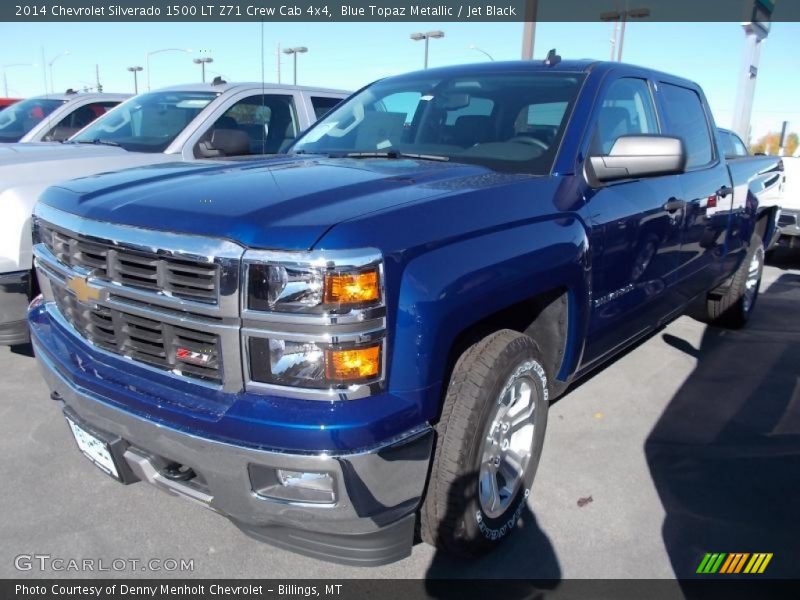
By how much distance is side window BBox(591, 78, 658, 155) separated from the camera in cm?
313

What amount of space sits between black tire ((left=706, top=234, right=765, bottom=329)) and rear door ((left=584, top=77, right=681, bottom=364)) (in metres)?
→ 2.11

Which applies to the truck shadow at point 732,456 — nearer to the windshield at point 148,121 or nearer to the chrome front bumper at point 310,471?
the chrome front bumper at point 310,471

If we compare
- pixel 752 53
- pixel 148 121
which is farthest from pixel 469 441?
pixel 752 53

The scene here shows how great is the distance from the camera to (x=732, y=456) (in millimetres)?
3496

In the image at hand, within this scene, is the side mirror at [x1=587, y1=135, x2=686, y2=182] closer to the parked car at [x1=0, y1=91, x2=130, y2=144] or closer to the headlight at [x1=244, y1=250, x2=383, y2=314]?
the headlight at [x1=244, y1=250, x2=383, y2=314]

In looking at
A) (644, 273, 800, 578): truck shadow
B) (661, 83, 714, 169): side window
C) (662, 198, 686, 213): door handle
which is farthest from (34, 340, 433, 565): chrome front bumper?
(661, 83, 714, 169): side window

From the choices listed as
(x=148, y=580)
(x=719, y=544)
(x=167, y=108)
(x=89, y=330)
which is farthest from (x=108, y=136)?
(x=719, y=544)

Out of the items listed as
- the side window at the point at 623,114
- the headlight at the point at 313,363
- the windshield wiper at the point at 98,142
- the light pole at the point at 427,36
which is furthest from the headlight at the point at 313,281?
the light pole at the point at 427,36

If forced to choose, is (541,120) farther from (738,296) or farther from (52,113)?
(52,113)

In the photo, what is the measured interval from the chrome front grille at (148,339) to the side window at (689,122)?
3157mm

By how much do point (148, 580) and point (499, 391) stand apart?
5.01 ft

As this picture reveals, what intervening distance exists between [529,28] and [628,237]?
6927mm

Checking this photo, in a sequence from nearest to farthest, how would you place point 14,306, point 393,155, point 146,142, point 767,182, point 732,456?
point 393,155 < point 732,456 < point 14,306 < point 146,142 < point 767,182

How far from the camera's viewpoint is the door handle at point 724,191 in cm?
430
